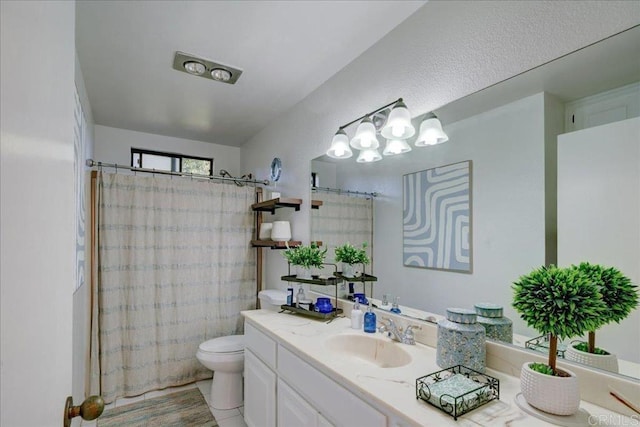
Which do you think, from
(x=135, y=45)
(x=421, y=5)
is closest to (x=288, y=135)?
(x=135, y=45)

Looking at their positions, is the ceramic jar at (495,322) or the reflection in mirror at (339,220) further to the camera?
the reflection in mirror at (339,220)

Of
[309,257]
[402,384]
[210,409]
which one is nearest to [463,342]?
[402,384]

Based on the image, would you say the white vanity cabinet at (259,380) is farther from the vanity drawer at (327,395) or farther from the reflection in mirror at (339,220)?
the reflection in mirror at (339,220)

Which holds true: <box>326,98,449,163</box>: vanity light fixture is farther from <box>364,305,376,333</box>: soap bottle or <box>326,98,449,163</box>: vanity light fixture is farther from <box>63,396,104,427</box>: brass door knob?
<box>63,396,104,427</box>: brass door knob

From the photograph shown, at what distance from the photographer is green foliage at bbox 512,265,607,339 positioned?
2.93ft

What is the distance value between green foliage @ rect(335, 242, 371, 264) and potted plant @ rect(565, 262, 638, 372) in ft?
3.46

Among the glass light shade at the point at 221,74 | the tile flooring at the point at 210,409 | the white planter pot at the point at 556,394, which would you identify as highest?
the glass light shade at the point at 221,74

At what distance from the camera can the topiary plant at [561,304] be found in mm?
893

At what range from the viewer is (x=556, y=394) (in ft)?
2.93

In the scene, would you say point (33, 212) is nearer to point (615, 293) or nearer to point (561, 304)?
point (561, 304)

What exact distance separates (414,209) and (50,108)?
1.47 metres

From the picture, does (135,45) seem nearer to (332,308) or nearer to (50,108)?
(50,108)

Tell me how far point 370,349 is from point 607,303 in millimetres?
979

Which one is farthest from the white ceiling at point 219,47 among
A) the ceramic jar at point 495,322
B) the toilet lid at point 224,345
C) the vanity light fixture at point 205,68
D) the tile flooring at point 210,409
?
the tile flooring at point 210,409
